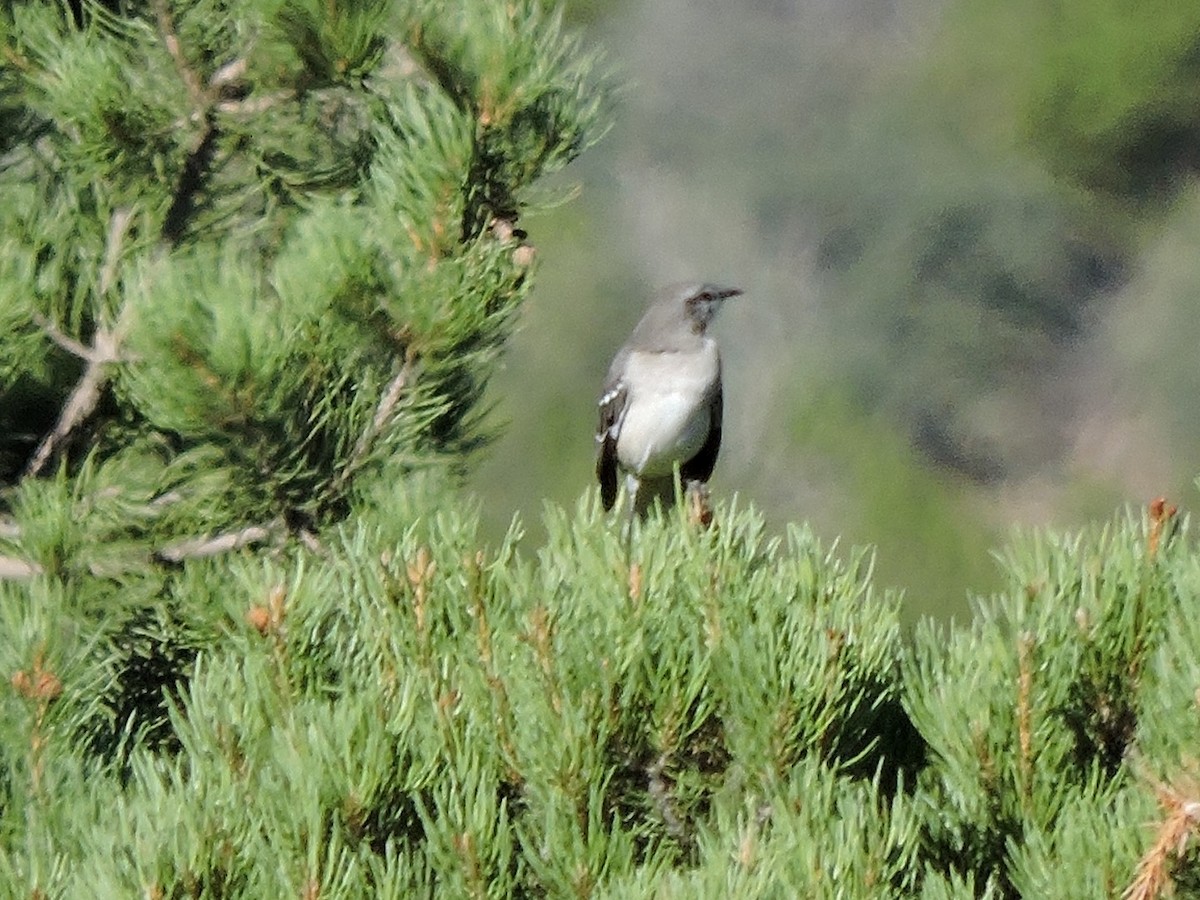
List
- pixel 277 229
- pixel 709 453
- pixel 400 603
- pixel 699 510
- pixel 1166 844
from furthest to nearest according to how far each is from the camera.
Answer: pixel 709 453 < pixel 277 229 < pixel 699 510 < pixel 400 603 < pixel 1166 844

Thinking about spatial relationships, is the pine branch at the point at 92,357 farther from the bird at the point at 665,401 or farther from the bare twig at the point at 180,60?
the bird at the point at 665,401

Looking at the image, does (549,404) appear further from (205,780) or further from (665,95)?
(205,780)

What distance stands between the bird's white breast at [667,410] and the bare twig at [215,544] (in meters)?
1.87

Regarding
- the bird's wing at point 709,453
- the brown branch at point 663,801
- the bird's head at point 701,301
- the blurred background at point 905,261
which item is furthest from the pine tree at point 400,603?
the blurred background at point 905,261

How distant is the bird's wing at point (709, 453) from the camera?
3.48m

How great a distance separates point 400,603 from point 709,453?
7.90ft

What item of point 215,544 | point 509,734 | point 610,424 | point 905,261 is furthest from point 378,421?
point 905,261

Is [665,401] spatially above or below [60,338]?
above

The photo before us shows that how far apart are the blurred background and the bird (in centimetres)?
525

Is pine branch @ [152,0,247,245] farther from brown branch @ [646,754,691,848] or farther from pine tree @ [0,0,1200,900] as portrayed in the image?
brown branch @ [646,754,691,848]

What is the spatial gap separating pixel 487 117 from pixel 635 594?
580mm

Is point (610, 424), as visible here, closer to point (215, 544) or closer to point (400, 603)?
point (215, 544)

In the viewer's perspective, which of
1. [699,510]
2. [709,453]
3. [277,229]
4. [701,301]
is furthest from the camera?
[701,301]

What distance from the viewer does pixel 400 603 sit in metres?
1.15
